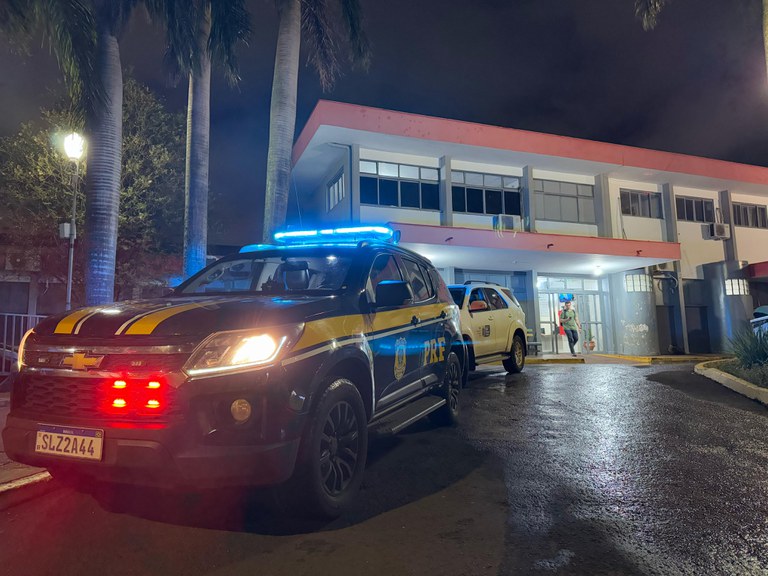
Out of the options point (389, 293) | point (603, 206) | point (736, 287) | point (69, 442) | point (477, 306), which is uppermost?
point (603, 206)

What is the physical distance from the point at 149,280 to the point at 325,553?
1712 centimetres

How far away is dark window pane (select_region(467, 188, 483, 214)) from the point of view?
18625 mm

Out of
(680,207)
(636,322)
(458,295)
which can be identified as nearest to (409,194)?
(458,295)

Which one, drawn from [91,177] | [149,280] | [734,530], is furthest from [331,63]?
[734,530]

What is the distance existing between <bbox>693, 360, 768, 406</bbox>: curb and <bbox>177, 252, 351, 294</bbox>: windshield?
22.1 feet

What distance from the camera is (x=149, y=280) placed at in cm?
1770

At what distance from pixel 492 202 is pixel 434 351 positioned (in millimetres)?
14762

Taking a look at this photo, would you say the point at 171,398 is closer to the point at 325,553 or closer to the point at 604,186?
the point at 325,553

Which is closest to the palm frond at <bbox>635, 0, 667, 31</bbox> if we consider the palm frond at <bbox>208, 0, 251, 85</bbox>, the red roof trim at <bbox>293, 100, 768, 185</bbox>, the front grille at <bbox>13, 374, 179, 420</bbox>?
the red roof trim at <bbox>293, 100, 768, 185</bbox>

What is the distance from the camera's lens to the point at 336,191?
18500 mm

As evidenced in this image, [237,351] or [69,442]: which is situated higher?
[237,351]

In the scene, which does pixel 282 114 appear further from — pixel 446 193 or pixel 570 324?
pixel 570 324

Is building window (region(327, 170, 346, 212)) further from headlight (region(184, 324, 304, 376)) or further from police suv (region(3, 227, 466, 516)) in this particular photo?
headlight (region(184, 324, 304, 376))

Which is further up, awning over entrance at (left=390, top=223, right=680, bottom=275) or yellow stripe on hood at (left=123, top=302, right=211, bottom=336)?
awning over entrance at (left=390, top=223, right=680, bottom=275)
